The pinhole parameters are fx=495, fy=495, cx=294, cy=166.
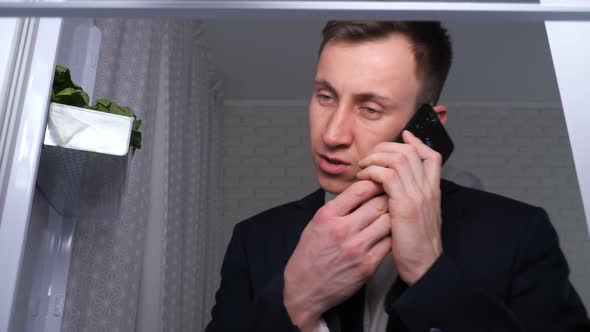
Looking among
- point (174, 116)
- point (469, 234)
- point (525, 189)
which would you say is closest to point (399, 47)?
point (469, 234)

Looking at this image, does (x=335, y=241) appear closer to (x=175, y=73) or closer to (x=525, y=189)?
(x=175, y=73)

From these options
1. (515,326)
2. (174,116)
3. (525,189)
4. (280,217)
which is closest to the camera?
(515,326)

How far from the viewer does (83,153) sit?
66 cm

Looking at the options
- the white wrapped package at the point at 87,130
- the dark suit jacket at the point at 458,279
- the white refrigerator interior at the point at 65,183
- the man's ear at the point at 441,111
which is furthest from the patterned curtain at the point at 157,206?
the man's ear at the point at 441,111

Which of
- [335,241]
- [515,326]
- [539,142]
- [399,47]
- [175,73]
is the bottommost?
[515,326]

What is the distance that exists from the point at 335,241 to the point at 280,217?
363 mm

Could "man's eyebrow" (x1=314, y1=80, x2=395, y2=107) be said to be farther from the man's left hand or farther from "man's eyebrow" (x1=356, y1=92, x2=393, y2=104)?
the man's left hand

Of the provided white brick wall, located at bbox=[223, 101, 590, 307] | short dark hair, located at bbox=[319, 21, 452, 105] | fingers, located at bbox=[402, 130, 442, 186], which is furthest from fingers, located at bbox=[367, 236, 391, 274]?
white brick wall, located at bbox=[223, 101, 590, 307]

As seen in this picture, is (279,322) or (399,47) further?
(399,47)

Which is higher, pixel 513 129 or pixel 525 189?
pixel 513 129

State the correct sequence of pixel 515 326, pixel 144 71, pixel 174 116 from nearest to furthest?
1. pixel 515 326
2. pixel 144 71
3. pixel 174 116

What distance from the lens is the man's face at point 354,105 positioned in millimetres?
843

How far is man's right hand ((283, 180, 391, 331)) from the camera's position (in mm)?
658

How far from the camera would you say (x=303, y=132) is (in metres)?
3.66
